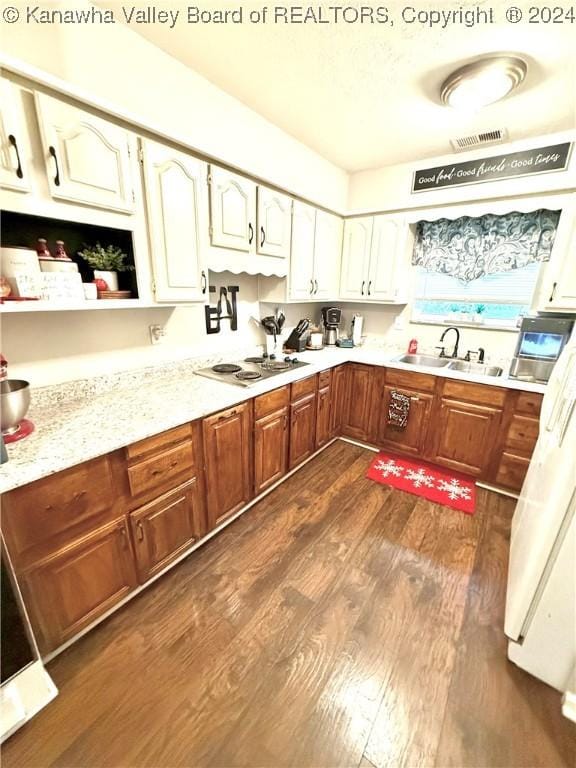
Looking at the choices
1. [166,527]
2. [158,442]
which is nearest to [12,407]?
[158,442]

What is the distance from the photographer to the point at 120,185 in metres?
1.34

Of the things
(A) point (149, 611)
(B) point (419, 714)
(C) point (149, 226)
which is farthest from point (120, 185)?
(B) point (419, 714)

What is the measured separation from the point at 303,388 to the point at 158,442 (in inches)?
47.5

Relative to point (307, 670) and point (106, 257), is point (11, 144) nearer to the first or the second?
point (106, 257)

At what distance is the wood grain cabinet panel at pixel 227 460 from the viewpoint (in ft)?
5.47

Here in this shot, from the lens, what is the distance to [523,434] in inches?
85.9

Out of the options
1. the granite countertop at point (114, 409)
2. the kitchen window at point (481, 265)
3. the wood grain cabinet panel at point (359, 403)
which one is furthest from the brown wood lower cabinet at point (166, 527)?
the kitchen window at point (481, 265)

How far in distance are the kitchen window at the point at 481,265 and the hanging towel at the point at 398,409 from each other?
0.85m

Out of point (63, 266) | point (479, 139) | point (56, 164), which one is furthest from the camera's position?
point (479, 139)

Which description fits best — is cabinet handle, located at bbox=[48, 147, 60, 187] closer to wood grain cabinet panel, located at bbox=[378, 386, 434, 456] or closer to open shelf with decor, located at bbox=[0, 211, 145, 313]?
open shelf with decor, located at bbox=[0, 211, 145, 313]

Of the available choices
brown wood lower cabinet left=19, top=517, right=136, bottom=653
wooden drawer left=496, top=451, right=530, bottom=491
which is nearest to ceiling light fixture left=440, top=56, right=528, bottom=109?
wooden drawer left=496, top=451, right=530, bottom=491

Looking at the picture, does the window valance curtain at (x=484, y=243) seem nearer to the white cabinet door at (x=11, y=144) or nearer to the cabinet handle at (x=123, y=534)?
the white cabinet door at (x=11, y=144)

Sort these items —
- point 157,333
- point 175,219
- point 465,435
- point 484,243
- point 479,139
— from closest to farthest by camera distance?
point 175,219
point 157,333
point 479,139
point 465,435
point 484,243

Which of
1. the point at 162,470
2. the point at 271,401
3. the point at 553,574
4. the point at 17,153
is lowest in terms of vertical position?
the point at 553,574
